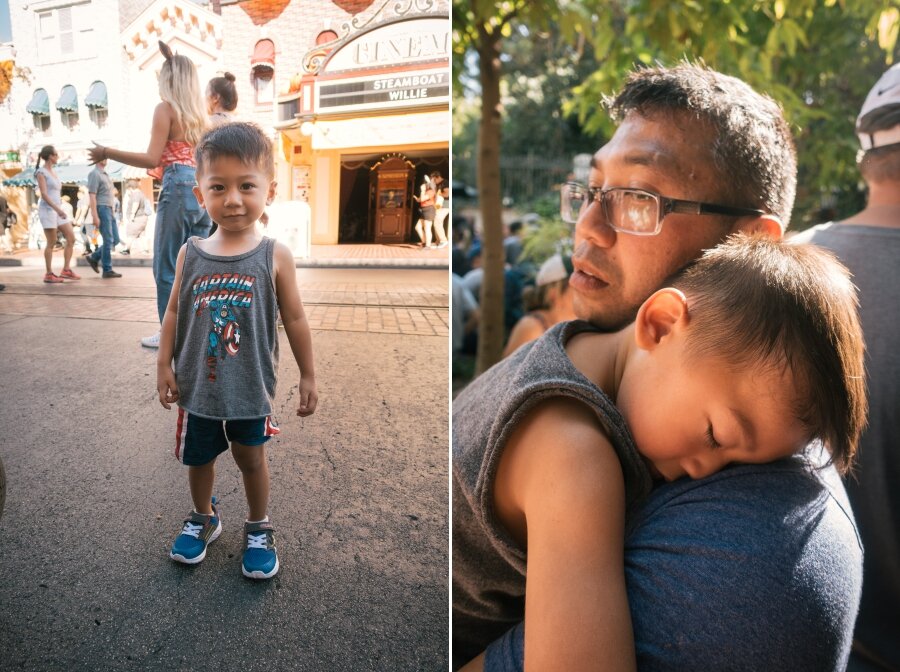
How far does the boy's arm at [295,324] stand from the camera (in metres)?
1.22

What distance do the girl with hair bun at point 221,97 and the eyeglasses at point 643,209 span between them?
0.72 metres

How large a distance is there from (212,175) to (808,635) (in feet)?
3.66

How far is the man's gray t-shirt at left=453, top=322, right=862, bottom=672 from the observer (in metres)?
0.76

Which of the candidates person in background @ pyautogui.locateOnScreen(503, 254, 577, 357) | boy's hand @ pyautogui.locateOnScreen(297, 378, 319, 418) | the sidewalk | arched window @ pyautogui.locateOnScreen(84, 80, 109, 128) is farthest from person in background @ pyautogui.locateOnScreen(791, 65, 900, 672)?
person in background @ pyautogui.locateOnScreen(503, 254, 577, 357)

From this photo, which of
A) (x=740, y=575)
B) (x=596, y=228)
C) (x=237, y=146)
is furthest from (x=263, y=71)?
(x=740, y=575)

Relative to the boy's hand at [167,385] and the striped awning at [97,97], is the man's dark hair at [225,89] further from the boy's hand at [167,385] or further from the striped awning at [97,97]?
the boy's hand at [167,385]

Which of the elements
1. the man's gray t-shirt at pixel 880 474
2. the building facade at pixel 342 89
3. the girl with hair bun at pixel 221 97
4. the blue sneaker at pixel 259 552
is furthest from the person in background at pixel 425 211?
the man's gray t-shirt at pixel 880 474

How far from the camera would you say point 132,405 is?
131 centimetres

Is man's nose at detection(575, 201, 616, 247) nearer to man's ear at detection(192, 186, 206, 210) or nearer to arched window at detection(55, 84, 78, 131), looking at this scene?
man's ear at detection(192, 186, 206, 210)

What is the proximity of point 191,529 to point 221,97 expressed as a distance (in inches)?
31.6

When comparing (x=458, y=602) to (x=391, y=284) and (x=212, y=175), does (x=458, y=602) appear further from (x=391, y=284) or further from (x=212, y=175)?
(x=212, y=175)

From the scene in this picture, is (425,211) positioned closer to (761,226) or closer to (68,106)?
(761,226)

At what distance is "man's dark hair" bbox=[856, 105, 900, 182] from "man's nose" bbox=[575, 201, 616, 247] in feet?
3.61

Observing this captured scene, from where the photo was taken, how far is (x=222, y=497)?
126cm
